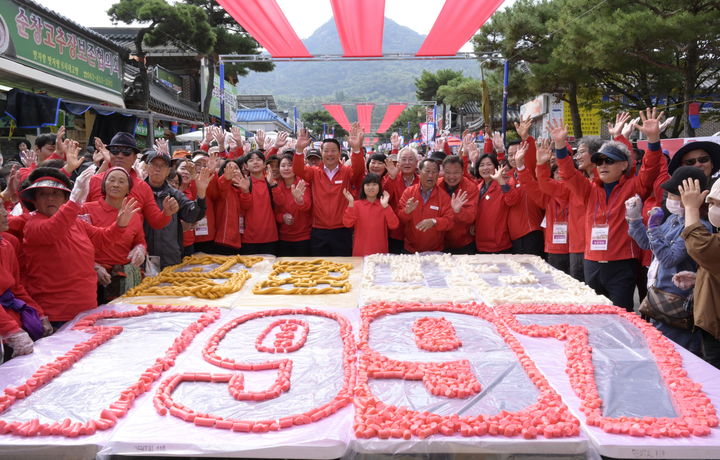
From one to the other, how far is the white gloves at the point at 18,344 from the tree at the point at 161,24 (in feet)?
38.7

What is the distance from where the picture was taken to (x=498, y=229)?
529cm

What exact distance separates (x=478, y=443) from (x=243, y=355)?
136 cm

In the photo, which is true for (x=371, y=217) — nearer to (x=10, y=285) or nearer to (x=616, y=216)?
(x=616, y=216)

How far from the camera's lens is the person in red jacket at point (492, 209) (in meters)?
5.16

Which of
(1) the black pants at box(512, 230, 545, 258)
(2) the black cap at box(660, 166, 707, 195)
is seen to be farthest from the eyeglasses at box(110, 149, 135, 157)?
(2) the black cap at box(660, 166, 707, 195)

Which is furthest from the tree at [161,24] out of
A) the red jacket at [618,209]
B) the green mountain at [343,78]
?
the green mountain at [343,78]

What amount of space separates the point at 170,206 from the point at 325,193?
1.77 m

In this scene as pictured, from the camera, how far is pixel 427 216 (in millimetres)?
5133

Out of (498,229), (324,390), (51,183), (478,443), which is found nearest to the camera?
(478,443)

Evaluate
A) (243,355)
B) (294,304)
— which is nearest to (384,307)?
(294,304)

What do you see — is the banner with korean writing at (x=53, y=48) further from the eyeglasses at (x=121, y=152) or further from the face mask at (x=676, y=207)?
the face mask at (x=676, y=207)

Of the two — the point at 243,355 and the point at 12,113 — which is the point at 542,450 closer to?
the point at 243,355

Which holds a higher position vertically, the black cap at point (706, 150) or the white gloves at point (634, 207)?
the black cap at point (706, 150)

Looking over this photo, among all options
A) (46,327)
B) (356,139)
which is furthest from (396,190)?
(46,327)
